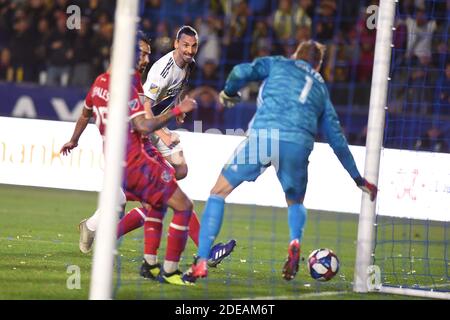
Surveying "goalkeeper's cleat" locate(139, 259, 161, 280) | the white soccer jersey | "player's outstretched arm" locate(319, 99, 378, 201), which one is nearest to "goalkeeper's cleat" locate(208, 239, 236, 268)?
"goalkeeper's cleat" locate(139, 259, 161, 280)

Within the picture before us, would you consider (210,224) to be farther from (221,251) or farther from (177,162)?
(177,162)

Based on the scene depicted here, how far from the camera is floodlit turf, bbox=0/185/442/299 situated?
825cm

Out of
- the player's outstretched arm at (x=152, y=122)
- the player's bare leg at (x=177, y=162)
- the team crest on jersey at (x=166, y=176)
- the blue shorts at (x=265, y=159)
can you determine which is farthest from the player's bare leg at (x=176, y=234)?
the player's bare leg at (x=177, y=162)

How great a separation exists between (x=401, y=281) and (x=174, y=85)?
2.73 m

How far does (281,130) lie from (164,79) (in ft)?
7.38

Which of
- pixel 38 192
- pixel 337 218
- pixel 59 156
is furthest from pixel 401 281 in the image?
pixel 38 192

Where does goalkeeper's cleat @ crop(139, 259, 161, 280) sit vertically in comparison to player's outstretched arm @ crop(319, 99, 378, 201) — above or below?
below

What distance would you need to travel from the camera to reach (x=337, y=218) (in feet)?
52.9

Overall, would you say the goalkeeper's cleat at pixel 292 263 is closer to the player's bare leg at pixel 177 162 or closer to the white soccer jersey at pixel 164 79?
the player's bare leg at pixel 177 162

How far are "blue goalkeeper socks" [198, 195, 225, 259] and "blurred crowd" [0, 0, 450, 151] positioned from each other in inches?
359

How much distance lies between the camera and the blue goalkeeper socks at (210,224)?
27.6ft

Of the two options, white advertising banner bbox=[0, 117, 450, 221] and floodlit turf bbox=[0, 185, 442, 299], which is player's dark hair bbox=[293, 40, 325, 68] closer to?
floodlit turf bbox=[0, 185, 442, 299]

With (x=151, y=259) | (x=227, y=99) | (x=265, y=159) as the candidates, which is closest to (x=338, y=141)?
(x=265, y=159)

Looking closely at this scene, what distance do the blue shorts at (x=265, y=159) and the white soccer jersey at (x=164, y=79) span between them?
209cm
